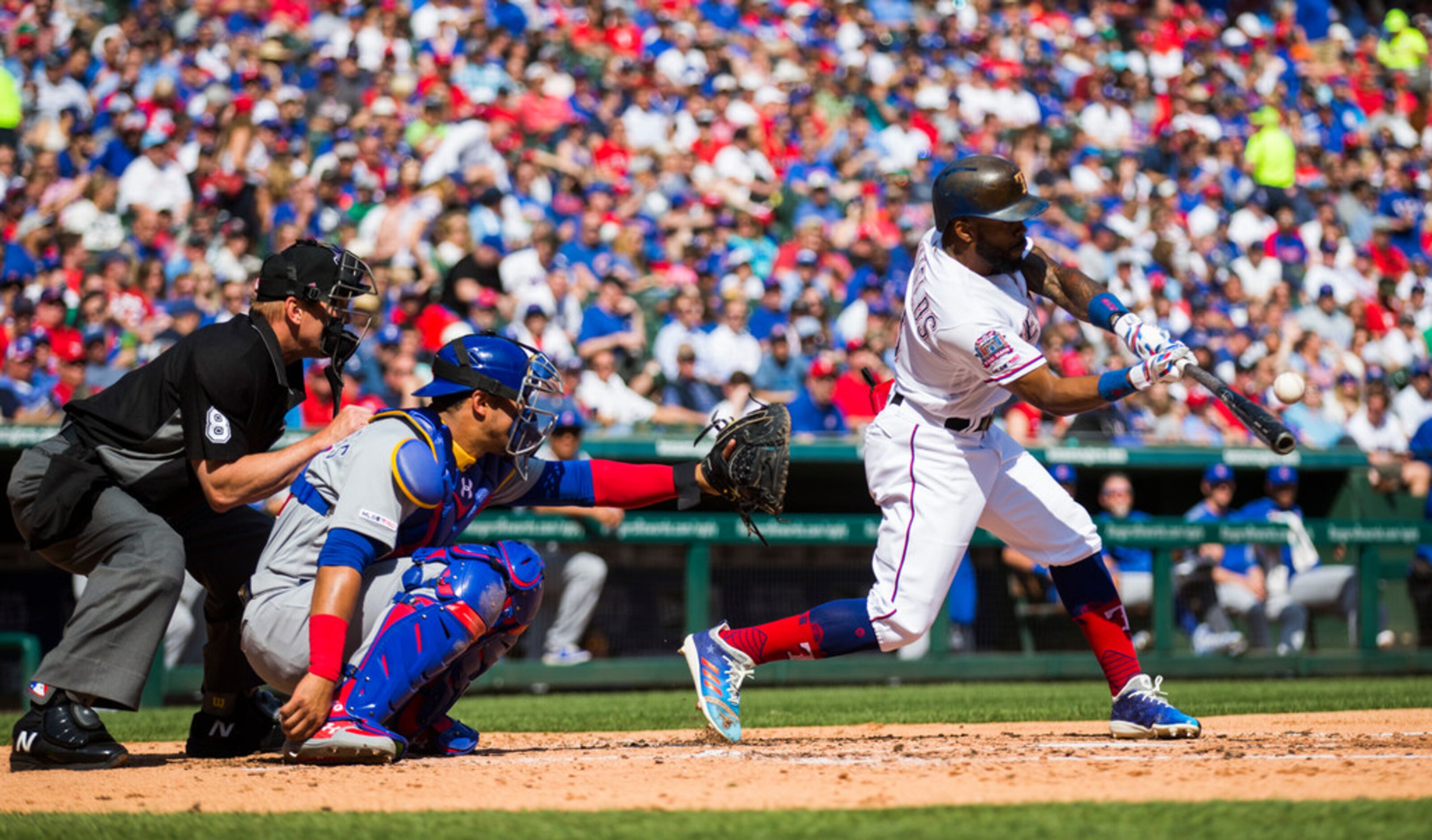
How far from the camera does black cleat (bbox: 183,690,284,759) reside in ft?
15.7

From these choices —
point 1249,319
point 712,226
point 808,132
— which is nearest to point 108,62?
point 712,226

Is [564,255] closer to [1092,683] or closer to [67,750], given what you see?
[1092,683]

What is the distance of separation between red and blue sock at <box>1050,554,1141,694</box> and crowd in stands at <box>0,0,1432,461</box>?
4475 millimetres

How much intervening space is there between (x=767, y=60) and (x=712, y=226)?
338 centimetres

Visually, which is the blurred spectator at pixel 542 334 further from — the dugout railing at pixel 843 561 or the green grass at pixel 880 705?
the green grass at pixel 880 705

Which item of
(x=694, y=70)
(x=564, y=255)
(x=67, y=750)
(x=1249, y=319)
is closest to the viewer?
(x=67, y=750)

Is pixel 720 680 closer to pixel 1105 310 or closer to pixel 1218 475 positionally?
pixel 1105 310

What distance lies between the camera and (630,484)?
4.54m

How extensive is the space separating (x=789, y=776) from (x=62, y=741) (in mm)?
2102

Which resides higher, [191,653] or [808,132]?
[808,132]

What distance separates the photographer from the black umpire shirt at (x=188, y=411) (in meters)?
4.25

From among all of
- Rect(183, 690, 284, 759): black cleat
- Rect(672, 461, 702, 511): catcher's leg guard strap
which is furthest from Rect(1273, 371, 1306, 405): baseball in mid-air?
Rect(183, 690, 284, 759): black cleat

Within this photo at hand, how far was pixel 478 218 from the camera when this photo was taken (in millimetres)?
11680

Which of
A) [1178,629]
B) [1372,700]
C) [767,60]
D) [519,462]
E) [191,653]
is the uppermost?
[767,60]
